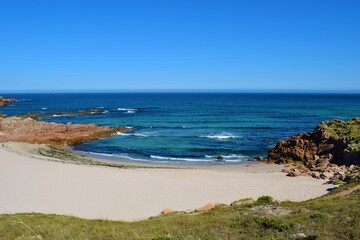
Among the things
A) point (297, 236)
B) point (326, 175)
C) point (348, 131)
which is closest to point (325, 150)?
point (348, 131)

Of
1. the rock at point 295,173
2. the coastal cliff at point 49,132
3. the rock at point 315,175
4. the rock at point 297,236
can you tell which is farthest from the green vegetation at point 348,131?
the coastal cliff at point 49,132

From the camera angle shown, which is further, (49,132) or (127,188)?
(49,132)

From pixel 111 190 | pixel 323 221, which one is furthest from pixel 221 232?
pixel 111 190

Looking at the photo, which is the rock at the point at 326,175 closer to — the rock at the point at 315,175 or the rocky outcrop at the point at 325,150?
the rocky outcrop at the point at 325,150

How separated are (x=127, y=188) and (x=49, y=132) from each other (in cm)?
3421

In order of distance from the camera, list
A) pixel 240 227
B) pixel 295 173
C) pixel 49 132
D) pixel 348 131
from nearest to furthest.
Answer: pixel 240 227
pixel 295 173
pixel 348 131
pixel 49 132

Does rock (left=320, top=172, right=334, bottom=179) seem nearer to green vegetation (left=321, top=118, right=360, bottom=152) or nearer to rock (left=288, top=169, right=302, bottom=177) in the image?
rock (left=288, top=169, right=302, bottom=177)

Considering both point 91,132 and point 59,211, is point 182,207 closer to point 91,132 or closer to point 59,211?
point 59,211

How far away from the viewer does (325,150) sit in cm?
3428

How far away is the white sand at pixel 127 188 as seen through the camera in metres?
20.6

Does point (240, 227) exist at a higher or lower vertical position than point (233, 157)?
higher

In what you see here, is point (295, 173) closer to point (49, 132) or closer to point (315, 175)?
point (315, 175)

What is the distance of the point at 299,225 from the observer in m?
10.5

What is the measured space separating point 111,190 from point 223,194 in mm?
7922
